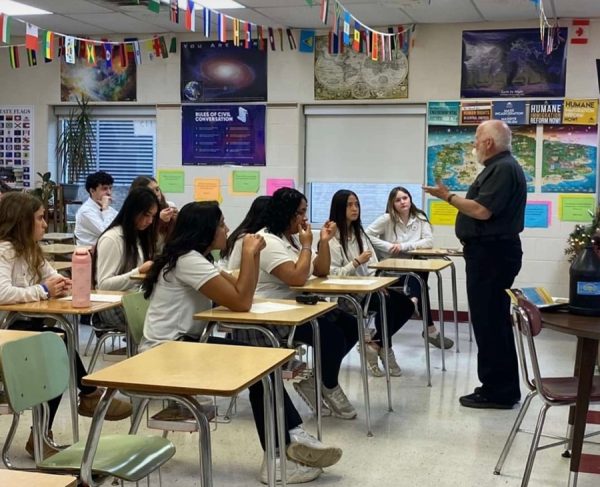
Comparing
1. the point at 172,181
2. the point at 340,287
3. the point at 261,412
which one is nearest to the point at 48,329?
the point at 261,412

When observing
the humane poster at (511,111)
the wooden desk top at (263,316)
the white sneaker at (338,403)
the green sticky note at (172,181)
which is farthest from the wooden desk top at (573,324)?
the green sticky note at (172,181)

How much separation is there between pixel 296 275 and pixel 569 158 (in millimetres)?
3978

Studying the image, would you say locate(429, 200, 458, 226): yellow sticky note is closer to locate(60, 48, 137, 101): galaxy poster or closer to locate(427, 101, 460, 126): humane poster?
locate(427, 101, 460, 126): humane poster

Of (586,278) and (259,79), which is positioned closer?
(586,278)

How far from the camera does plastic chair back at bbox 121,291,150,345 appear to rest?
134 inches

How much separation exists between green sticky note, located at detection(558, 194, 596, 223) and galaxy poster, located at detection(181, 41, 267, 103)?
2.92 metres

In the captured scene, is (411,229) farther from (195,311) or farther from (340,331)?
(195,311)

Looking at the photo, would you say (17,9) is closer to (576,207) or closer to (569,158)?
(569,158)

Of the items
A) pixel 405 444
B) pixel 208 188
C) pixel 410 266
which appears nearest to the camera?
pixel 405 444

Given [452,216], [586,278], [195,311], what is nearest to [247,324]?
[195,311]

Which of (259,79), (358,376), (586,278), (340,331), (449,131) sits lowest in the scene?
(358,376)

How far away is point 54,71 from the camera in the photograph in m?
8.41

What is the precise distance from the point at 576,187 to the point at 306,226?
361 cm

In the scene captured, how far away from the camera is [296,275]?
4020 millimetres
